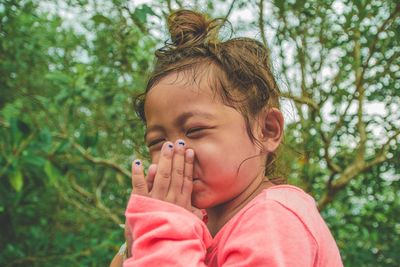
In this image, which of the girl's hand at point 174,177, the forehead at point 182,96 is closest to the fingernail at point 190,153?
the girl's hand at point 174,177

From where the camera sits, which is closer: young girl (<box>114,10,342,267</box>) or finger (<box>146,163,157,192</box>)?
young girl (<box>114,10,342,267</box>)

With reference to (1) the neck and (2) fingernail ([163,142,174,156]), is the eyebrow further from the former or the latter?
(1) the neck

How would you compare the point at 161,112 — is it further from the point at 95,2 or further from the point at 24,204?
the point at 24,204

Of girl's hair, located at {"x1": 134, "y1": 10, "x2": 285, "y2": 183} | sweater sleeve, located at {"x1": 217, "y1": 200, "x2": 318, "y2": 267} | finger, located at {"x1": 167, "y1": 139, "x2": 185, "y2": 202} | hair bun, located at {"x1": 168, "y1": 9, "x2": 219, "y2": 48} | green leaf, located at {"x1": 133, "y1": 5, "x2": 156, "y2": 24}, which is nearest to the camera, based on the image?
sweater sleeve, located at {"x1": 217, "y1": 200, "x2": 318, "y2": 267}

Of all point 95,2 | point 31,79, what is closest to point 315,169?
point 95,2

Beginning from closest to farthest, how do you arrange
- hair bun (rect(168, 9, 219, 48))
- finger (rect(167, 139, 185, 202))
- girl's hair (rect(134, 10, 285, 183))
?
finger (rect(167, 139, 185, 202)), girl's hair (rect(134, 10, 285, 183)), hair bun (rect(168, 9, 219, 48))

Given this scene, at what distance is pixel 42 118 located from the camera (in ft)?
15.1

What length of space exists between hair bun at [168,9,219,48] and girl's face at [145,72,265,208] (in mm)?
254

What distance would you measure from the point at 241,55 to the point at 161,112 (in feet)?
1.14

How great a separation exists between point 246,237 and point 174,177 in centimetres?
28

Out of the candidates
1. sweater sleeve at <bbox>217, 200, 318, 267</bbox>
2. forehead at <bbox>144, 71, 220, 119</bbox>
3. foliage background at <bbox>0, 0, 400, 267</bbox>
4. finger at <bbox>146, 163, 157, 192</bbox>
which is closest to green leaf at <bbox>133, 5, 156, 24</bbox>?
foliage background at <bbox>0, 0, 400, 267</bbox>

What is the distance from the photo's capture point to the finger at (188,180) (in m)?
1.36

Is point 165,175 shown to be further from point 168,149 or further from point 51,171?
point 51,171

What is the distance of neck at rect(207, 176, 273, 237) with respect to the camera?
1.44 m
